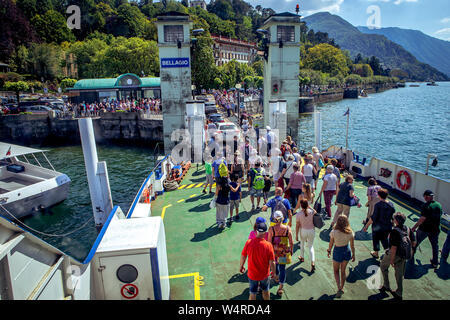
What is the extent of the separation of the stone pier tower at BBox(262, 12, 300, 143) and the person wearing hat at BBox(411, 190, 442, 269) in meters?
14.2

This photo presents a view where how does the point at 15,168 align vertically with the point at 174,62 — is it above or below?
below

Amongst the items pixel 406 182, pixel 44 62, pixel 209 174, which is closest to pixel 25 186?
pixel 209 174

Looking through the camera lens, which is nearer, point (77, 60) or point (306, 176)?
point (306, 176)

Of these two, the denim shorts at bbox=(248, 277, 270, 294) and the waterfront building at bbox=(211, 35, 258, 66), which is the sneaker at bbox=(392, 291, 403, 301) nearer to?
the denim shorts at bbox=(248, 277, 270, 294)

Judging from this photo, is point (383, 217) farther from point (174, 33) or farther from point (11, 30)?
point (11, 30)

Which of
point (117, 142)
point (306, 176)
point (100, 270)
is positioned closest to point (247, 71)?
point (117, 142)

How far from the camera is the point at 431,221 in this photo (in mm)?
6363

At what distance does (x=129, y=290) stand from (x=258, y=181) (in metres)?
4.98

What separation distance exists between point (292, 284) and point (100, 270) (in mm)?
3681

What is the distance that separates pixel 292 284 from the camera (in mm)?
6121

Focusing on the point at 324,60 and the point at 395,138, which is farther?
the point at 324,60

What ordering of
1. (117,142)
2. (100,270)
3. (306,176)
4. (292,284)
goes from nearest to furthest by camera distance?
(100,270) < (292,284) < (306,176) < (117,142)

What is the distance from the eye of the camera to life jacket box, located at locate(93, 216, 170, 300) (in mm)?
4570

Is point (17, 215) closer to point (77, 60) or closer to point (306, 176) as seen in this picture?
point (306, 176)
